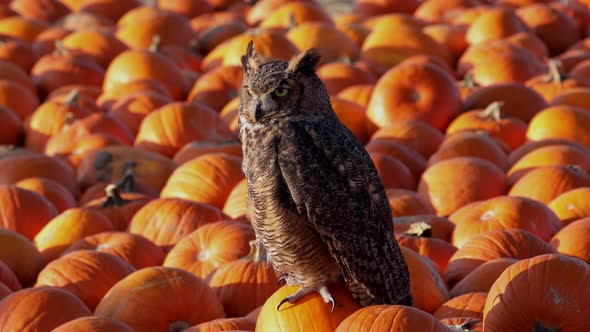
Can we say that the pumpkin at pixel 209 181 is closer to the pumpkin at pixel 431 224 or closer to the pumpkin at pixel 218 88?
the pumpkin at pixel 431 224

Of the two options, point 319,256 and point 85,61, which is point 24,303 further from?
point 85,61

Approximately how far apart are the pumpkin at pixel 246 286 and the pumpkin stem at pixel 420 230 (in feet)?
2.95

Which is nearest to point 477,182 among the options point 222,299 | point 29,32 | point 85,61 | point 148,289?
point 222,299

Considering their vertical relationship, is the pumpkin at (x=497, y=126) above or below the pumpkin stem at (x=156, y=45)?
below

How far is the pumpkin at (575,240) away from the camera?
5441 mm

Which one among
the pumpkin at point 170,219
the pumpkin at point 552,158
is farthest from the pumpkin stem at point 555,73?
the pumpkin at point 170,219

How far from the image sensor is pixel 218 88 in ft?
30.9

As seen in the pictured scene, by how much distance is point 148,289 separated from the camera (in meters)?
4.98

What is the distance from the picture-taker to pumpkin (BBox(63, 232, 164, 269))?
5.95 m

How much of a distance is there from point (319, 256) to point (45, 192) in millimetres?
3676

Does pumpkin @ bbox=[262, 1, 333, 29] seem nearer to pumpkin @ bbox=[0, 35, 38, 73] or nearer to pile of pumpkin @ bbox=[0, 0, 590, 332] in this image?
pile of pumpkin @ bbox=[0, 0, 590, 332]

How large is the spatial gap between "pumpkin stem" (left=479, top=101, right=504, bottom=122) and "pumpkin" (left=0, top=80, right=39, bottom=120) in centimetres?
412

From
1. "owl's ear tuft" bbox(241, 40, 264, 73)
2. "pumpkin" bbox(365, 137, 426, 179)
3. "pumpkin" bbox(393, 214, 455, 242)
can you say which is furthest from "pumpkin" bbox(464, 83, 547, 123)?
"owl's ear tuft" bbox(241, 40, 264, 73)

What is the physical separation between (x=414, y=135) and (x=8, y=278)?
12.0 feet
